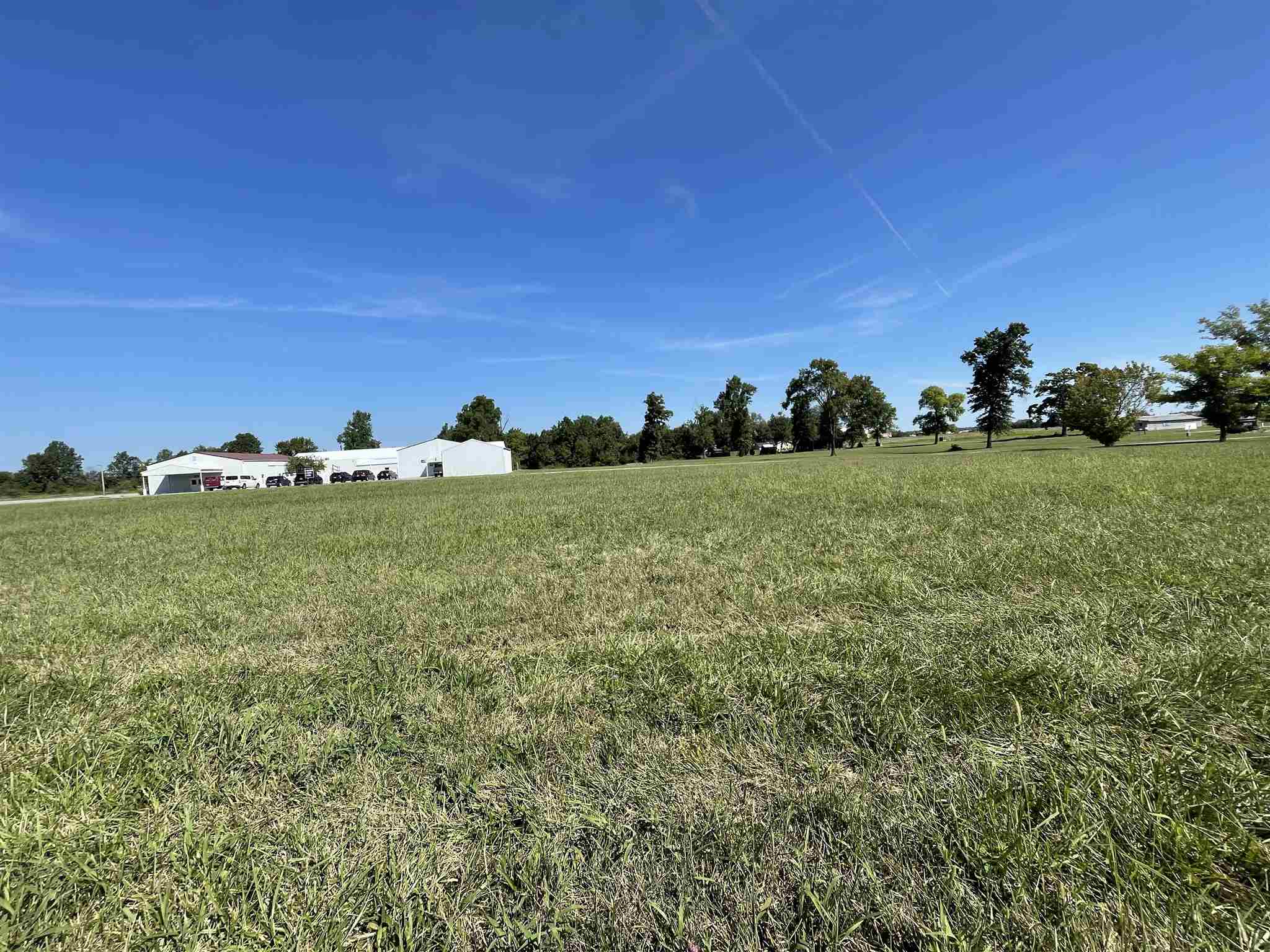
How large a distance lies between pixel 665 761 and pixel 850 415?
77.0 m

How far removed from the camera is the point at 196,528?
35.0 ft

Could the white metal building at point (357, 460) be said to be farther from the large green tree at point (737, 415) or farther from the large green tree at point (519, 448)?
the large green tree at point (737, 415)

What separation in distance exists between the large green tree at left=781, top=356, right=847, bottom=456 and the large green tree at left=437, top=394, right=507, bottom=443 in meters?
57.7

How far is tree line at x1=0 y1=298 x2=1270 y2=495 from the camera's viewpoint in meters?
32.0

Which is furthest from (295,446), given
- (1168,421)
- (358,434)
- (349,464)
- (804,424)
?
(1168,421)

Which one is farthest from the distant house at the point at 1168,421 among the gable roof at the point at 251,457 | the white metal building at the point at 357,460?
Answer: the gable roof at the point at 251,457

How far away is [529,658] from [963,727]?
90.3 inches

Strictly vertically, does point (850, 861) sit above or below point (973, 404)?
below

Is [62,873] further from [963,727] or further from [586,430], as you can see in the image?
[586,430]

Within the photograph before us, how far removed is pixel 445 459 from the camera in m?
63.9

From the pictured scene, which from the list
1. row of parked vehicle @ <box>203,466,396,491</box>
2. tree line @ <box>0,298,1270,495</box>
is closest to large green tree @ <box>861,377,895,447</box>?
tree line @ <box>0,298,1270,495</box>

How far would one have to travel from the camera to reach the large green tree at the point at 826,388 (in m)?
67.2

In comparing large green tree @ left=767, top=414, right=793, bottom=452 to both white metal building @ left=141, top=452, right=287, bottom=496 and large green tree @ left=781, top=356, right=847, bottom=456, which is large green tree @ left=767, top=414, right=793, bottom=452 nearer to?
large green tree @ left=781, top=356, right=847, bottom=456

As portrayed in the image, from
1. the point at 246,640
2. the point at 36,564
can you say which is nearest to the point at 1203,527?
the point at 246,640
